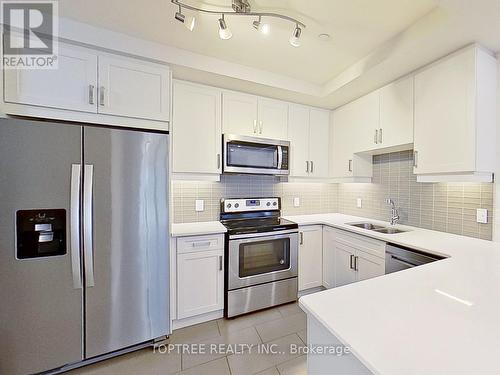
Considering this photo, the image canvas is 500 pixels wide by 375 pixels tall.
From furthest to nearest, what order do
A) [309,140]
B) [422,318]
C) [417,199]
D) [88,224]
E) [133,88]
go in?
1. [309,140]
2. [417,199]
3. [133,88]
4. [88,224]
5. [422,318]

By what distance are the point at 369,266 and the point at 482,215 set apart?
3.09 feet

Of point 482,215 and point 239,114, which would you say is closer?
point 482,215

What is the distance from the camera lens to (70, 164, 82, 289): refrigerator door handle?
5.05ft

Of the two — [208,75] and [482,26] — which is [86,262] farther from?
[482,26]

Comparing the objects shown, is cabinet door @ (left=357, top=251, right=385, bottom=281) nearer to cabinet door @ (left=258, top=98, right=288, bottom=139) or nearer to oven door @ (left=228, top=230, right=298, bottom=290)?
oven door @ (left=228, top=230, right=298, bottom=290)

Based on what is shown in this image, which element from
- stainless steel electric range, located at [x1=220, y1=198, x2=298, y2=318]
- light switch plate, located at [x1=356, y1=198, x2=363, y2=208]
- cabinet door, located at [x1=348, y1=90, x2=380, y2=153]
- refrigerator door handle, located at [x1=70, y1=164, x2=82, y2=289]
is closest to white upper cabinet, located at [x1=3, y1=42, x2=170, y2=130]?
refrigerator door handle, located at [x1=70, y1=164, x2=82, y2=289]

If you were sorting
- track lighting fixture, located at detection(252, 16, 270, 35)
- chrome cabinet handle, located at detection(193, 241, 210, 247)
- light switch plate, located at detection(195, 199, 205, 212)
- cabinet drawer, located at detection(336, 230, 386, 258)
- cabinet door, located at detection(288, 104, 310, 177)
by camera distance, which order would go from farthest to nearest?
1. cabinet door, located at detection(288, 104, 310, 177)
2. light switch plate, located at detection(195, 199, 205, 212)
3. chrome cabinet handle, located at detection(193, 241, 210, 247)
4. cabinet drawer, located at detection(336, 230, 386, 258)
5. track lighting fixture, located at detection(252, 16, 270, 35)

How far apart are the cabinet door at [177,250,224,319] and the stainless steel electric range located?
8 centimetres

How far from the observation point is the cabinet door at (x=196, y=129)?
225 centimetres

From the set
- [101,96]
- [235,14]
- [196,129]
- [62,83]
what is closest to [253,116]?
[196,129]

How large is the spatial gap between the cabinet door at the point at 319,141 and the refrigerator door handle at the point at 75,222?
243cm

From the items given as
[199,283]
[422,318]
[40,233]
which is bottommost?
[199,283]

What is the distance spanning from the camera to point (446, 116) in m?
1.76

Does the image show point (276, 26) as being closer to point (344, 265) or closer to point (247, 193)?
point (247, 193)
